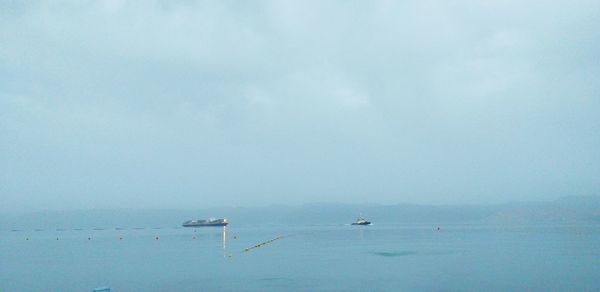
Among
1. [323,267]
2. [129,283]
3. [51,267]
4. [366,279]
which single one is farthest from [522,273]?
[51,267]

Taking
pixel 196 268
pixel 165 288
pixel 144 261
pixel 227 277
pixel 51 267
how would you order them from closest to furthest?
pixel 165 288 → pixel 227 277 → pixel 196 268 → pixel 51 267 → pixel 144 261

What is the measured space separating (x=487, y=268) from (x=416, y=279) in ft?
44.0

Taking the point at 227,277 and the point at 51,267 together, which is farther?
the point at 51,267

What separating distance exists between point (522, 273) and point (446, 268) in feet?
24.4

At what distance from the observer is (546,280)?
46.8 meters

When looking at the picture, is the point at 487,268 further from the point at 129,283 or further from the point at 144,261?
the point at 144,261

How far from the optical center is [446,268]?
184 ft

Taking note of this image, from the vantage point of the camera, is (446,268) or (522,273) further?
(446,268)

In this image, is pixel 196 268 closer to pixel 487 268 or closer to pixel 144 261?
pixel 144 261

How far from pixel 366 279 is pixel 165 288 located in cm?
1712

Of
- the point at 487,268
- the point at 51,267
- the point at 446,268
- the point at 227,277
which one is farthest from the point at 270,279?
the point at 51,267

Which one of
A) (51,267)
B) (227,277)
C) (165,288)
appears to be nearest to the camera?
(165,288)

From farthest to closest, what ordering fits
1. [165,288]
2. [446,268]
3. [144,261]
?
[144,261]
[446,268]
[165,288]

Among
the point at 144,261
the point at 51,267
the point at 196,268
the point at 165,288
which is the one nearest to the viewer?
the point at 165,288
